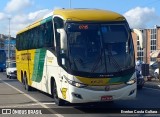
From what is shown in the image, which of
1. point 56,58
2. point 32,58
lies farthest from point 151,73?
point 56,58

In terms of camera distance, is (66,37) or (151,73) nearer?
(66,37)

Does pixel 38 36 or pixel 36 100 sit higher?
pixel 38 36

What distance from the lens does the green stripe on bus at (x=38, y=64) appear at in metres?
16.1

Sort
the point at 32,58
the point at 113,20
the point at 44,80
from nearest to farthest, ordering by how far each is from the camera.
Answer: the point at 113,20, the point at 44,80, the point at 32,58

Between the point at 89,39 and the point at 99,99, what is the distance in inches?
75.8

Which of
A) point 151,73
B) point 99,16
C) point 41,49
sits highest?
point 99,16

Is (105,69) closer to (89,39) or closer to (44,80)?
(89,39)

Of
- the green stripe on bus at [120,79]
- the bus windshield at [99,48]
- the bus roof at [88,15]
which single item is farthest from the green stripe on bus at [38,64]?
the green stripe on bus at [120,79]

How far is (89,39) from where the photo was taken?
1231cm

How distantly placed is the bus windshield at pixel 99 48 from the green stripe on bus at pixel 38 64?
11.9ft

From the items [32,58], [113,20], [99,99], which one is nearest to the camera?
[99,99]

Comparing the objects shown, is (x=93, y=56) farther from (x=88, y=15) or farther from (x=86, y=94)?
(x=88, y=15)

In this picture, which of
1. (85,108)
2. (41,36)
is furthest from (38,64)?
(85,108)

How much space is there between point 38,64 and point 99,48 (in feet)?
17.8
